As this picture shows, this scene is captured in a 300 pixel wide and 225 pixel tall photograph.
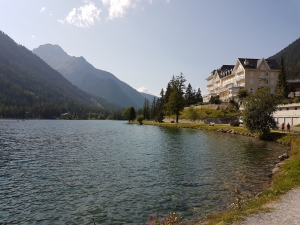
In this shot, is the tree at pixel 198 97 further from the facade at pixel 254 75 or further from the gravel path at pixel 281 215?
the gravel path at pixel 281 215

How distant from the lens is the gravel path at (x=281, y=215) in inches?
413

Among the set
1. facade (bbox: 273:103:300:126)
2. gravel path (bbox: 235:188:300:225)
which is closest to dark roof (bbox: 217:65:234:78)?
facade (bbox: 273:103:300:126)

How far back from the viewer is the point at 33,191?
60.8ft

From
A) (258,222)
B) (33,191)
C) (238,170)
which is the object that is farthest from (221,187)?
(33,191)

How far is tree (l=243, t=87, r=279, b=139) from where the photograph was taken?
52263mm

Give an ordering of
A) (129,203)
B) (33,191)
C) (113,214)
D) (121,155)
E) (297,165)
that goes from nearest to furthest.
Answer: (113,214) → (129,203) → (33,191) → (297,165) → (121,155)

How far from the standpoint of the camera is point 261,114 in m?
52.5

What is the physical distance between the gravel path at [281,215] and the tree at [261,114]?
4146 centimetres

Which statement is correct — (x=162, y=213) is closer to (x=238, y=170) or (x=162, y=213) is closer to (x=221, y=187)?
(x=221, y=187)

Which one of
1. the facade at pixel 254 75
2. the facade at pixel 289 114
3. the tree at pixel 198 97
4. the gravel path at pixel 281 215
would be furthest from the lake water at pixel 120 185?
the tree at pixel 198 97

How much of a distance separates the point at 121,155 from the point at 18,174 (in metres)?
13.5

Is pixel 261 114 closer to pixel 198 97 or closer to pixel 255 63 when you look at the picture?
pixel 255 63

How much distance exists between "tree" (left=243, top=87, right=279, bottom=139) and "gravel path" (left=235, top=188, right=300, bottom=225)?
136ft

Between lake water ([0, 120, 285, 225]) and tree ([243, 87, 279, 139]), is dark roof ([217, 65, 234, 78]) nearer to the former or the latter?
tree ([243, 87, 279, 139])
